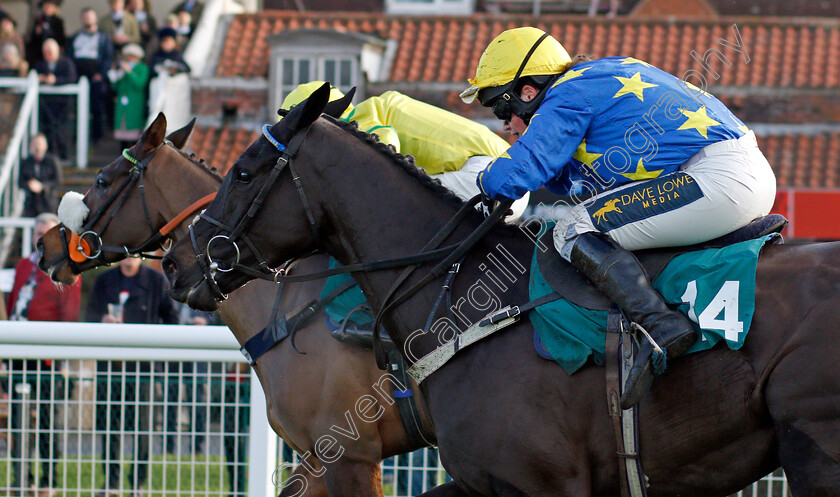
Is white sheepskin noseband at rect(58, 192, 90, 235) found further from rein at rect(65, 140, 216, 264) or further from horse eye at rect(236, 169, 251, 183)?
horse eye at rect(236, 169, 251, 183)

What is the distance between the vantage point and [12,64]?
13.2 metres

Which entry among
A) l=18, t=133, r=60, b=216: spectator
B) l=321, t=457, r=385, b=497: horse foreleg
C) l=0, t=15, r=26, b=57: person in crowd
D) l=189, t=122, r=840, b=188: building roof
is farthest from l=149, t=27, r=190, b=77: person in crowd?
l=321, t=457, r=385, b=497: horse foreleg

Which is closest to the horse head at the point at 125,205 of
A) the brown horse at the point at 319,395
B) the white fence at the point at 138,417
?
the brown horse at the point at 319,395

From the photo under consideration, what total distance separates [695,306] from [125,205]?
2854mm

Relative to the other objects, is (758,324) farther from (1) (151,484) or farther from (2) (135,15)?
(2) (135,15)

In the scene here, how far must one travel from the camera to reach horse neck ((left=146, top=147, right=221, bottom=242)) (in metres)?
4.68

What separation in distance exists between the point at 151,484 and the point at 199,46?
37.5 ft

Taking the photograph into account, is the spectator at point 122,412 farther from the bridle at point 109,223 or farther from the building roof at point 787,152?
the building roof at point 787,152

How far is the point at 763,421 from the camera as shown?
298cm

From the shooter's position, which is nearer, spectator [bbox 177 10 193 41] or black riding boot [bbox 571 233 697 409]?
black riding boot [bbox 571 233 697 409]

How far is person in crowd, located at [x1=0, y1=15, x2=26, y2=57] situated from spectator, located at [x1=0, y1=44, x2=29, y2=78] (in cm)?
14

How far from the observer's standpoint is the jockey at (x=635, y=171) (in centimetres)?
304

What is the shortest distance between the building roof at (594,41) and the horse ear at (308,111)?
1142 centimetres

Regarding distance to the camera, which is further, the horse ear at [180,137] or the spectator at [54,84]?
the spectator at [54,84]
